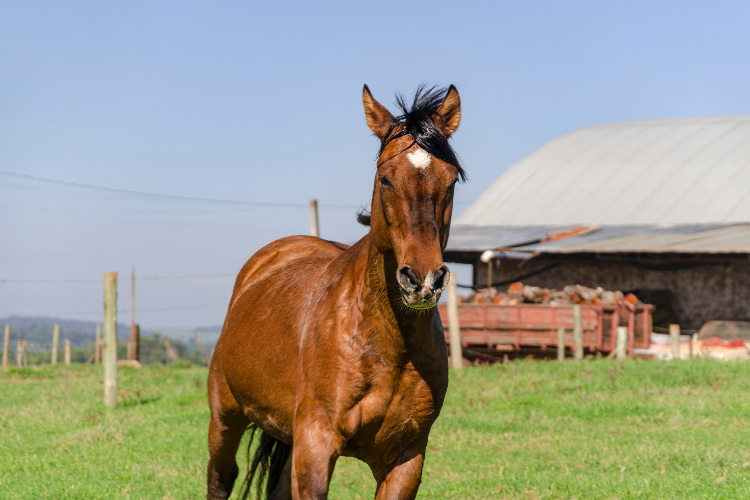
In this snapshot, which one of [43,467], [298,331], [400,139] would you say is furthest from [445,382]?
[43,467]

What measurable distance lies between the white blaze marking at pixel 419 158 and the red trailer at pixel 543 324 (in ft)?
44.1

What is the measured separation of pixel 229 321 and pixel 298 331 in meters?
1.42

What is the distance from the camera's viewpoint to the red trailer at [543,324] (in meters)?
16.0

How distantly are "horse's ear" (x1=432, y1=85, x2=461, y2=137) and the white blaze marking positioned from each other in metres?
0.34

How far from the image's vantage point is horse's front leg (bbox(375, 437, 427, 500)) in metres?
3.62

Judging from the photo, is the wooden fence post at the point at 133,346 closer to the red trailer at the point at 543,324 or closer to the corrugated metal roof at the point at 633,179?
the red trailer at the point at 543,324

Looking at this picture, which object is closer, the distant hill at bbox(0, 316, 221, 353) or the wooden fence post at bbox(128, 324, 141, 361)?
the wooden fence post at bbox(128, 324, 141, 361)

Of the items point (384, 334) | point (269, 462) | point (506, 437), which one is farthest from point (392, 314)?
point (506, 437)

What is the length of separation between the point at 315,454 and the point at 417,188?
1.26 metres

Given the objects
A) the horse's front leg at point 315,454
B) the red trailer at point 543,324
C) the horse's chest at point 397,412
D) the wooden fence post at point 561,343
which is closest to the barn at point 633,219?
the red trailer at point 543,324

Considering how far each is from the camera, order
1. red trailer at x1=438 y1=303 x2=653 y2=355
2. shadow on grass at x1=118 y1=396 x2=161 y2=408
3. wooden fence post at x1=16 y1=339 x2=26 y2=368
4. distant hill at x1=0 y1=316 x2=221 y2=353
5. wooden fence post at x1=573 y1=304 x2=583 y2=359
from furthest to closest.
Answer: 1. distant hill at x1=0 y1=316 x2=221 y2=353
2. wooden fence post at x1=16 y1=339 x2=26 y2=368
3. red trailer at x1=438 y1=303 x2=653 y2=355
4. wooden fence post at x1=573 y1=304 x2=583 y2=359
5. shadow on grass at x1=118 y1=396 x2=161 y2=408

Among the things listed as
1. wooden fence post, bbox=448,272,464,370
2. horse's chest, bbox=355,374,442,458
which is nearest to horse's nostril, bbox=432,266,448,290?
horse's chest, bbox=355,374,442,458

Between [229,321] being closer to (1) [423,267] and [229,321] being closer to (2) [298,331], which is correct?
(2) [298,331]

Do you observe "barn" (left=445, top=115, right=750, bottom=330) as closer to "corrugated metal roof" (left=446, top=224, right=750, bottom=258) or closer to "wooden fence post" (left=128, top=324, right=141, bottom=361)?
"corrugated metal roof" (left=446, top=224, right=750, bottom=258)
